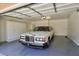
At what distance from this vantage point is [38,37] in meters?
1.81

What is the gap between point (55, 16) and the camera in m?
1.87

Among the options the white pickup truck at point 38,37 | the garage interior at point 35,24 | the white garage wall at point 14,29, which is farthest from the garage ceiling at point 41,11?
the white pickup truck at point 38,37

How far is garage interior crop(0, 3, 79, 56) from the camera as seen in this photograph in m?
1.80

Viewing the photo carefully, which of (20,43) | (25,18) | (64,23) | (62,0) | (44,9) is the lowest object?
(20,43)

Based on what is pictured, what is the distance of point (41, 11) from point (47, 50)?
2.51 ft

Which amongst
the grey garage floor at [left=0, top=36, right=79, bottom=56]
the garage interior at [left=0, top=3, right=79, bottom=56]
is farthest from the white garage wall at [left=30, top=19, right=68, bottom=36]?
the grey garage floor at [left=0, top=36, right=79, bottom=56]

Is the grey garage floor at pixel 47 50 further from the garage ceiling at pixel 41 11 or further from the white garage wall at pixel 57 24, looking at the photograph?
the garage ceiling at pixel 41 11

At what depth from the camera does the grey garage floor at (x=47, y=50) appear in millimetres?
1840

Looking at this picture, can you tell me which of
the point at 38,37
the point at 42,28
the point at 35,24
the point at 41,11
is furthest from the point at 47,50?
the point at 41,11

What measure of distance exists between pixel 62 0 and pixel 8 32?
120cm

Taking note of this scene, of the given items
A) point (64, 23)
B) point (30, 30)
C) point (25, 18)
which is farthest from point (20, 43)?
point (64, 23)

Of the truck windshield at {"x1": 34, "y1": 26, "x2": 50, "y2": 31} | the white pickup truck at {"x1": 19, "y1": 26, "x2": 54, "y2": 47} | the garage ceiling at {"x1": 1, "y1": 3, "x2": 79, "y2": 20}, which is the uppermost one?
the garage ceiling at {"x1": 1, "y1": 3, "x2": 79, "y2": 20}

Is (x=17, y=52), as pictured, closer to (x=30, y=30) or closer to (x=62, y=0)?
(x=30, y=30)

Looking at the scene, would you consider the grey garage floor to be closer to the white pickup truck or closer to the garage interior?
the garage interior
